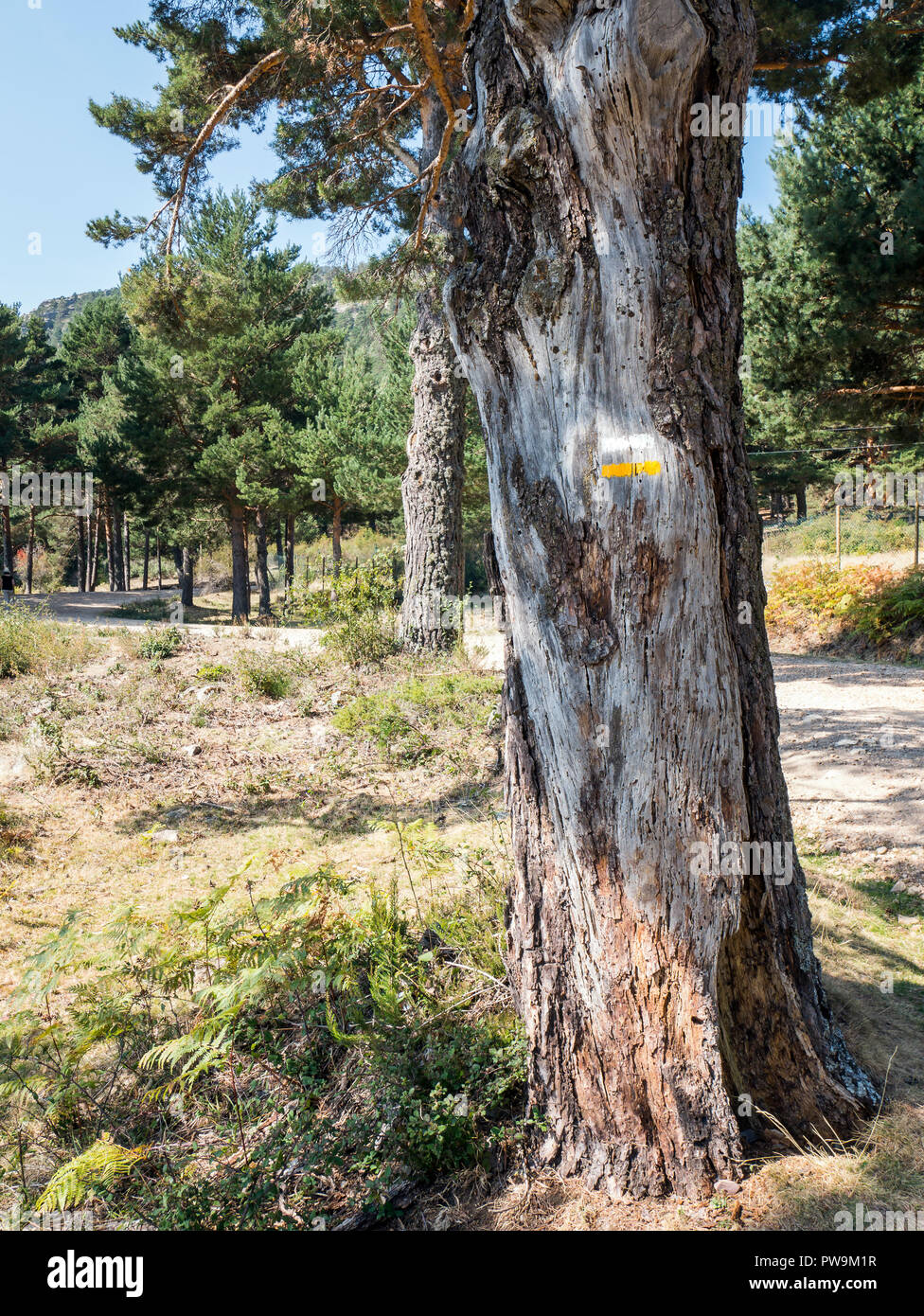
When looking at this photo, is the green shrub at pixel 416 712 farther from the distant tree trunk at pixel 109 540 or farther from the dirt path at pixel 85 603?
the distant tree trunk at pixel 109 540

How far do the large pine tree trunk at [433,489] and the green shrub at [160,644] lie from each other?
114 inches

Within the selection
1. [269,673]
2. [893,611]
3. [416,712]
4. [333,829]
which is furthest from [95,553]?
[333,829]

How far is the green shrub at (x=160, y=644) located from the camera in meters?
9.05

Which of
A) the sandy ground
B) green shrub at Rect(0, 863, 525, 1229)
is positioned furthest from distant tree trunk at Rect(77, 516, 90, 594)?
green shrub at Rect(0, 863, 525, 1229)

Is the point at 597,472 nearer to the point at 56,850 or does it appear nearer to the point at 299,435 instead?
the point at 56,850

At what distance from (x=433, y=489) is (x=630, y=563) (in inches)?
276

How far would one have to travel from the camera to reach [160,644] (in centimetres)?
923

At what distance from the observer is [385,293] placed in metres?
8.51

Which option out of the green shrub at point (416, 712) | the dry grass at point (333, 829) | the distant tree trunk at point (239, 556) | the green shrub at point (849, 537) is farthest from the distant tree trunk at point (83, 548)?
the green shrub at point (416, 712)

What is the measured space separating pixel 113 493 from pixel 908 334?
69.8 feet

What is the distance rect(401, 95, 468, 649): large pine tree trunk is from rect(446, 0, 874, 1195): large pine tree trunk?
6393 mm

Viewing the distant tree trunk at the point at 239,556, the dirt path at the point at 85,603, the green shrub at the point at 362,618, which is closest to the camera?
the green shrub at the point at 362,618

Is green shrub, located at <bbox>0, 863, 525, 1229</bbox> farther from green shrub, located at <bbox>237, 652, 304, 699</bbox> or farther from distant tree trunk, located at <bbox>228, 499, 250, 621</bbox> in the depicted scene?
distant tree trunk, located at <bbox>228, 499, 250, 621</bbox>
